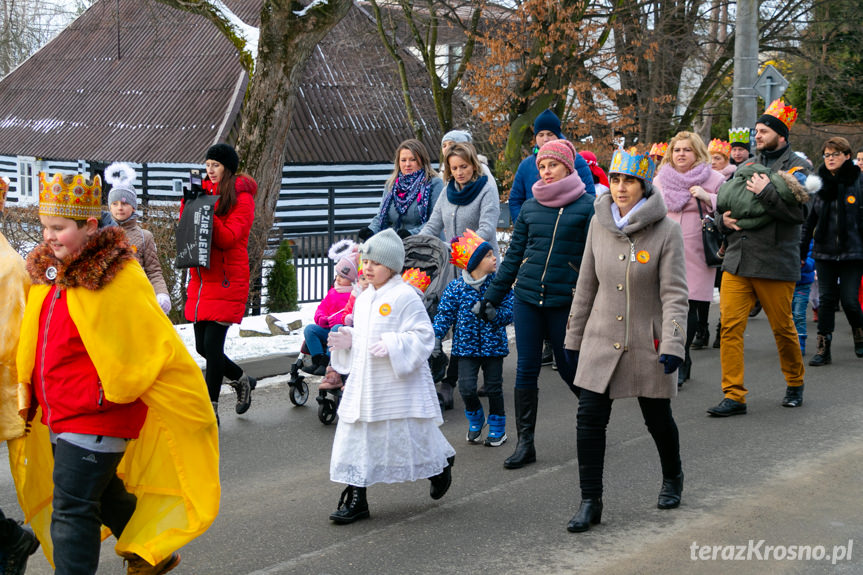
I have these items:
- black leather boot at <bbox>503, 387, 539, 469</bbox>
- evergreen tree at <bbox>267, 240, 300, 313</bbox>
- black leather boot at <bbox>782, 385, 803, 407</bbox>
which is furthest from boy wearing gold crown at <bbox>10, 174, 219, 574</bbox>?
evergreen tree at <bbox>267, 240, 300, 313</bbox>

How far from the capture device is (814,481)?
6.43 metres

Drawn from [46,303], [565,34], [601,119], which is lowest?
[46,303]

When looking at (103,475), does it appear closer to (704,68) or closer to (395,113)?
(395,113)

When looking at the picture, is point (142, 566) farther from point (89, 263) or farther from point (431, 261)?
point (431, 261)

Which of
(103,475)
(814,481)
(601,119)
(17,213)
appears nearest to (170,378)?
(103,475)

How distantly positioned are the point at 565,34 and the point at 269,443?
14.7 meters

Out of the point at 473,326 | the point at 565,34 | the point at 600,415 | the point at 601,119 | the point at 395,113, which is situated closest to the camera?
the point at 600,415

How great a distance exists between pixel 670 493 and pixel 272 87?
30.1ft

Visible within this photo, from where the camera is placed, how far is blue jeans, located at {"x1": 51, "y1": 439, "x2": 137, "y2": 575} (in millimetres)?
4188

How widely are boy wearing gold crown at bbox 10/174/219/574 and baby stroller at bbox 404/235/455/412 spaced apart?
4019 millimetres

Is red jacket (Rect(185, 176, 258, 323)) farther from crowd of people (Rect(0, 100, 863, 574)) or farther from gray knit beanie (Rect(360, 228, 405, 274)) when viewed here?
gray knit beanie (Rect(360, 228, 405, 274))

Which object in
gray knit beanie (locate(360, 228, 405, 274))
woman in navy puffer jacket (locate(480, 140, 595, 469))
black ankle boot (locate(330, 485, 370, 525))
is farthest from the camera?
woman in navy puffer jacket (locate(480, 140, 595, 469))

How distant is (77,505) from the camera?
4223mm

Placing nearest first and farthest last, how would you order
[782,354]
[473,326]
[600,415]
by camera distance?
[600,415] → [473,326] → [782,354]
